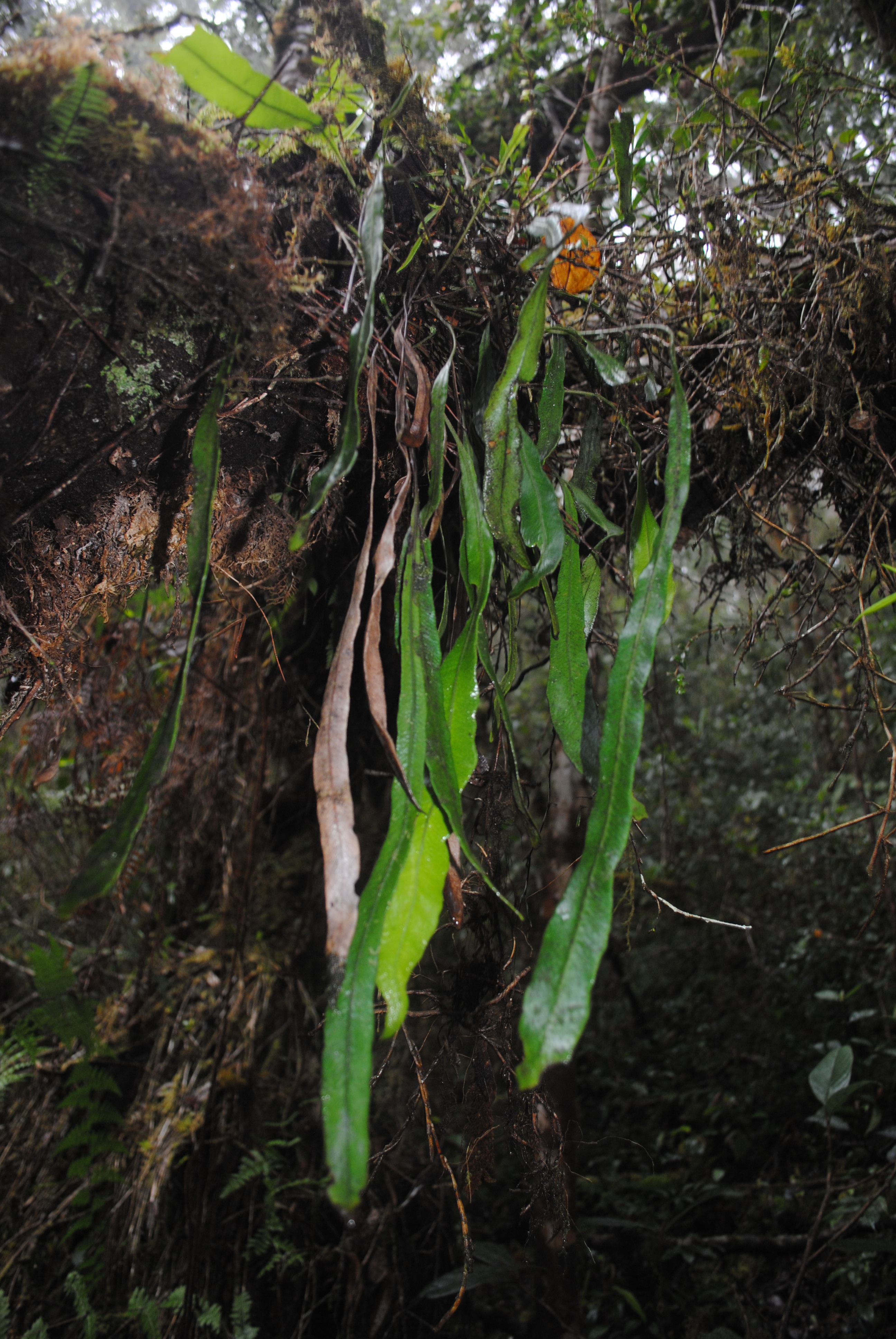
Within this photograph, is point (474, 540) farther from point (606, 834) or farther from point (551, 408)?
point (606, 834)

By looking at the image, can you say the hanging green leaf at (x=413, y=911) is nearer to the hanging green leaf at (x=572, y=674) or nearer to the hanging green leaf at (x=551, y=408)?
the hanging green leaf at (x=572, y=674)

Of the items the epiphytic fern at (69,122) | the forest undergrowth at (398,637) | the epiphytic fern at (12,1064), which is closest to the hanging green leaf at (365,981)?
the forest undergrowth at (398,637)

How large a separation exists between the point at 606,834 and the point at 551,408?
1.86 feet

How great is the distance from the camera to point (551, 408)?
2.95 ft

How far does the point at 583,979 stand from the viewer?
0.54 m

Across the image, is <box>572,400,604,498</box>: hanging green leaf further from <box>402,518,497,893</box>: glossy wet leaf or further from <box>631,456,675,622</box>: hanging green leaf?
<box>402,518,497,893</box>: glossy wet leaf

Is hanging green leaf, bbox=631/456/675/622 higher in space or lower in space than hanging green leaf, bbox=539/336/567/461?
lower

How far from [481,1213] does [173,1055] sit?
3.71ft

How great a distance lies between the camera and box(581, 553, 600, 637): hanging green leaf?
36.2 inches

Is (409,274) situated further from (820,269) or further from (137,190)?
(820,269)

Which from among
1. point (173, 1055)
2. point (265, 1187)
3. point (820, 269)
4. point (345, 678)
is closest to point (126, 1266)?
point (265, 1187)

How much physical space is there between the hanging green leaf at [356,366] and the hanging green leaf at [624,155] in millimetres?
403

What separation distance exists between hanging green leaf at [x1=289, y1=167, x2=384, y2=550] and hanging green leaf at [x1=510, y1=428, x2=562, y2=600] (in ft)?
0.75

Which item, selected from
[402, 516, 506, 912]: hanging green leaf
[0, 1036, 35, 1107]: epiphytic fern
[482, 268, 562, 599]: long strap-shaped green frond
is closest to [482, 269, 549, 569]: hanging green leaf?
[482, 268, 562, 599]: long strap-shaped green frond
